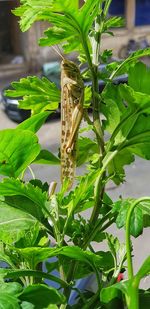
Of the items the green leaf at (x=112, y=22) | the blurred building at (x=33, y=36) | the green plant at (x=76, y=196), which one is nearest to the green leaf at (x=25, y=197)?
the green plant at (x=76, y=196)

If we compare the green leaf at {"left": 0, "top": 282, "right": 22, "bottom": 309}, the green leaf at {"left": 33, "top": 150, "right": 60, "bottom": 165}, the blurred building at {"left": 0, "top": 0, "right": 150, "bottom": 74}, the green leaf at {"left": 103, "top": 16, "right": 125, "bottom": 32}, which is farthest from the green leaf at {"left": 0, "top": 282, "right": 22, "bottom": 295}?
the blurred building at {"left": 0, "top": 0, "right": 150, "bottom": 74}

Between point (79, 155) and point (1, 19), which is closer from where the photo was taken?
point (79, 155)

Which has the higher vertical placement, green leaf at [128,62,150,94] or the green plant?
green leaf at [128,62,150,94]

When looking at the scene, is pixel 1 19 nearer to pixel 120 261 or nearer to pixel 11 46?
pixel 11 46

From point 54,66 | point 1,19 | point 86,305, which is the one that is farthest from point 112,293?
point 1,19

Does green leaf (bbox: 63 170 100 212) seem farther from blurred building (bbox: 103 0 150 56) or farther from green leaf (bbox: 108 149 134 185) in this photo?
blurred building (bbox: 103 0 150 56)

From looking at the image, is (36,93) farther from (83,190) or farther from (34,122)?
(83,190)

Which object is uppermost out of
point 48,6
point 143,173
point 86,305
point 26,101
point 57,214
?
point 48,6
